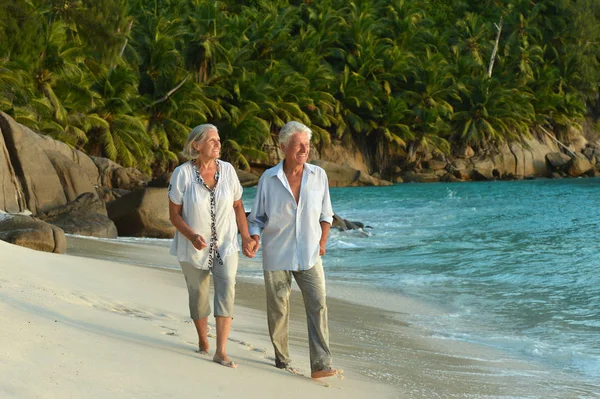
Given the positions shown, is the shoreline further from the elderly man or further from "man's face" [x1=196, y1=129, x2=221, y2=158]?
"man's face" [x1=196, y1=129, x2=221, y2=158]

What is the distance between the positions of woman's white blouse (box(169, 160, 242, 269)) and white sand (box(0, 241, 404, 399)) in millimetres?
574

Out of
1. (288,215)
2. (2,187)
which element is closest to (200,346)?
(288,215)

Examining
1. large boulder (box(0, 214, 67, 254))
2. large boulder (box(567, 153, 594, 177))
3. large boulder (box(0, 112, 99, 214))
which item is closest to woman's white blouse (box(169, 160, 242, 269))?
large boulder (box(0, 214, 67, 254))

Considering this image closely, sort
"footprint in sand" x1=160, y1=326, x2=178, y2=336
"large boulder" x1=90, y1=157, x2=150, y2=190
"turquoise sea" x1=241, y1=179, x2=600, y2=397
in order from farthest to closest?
"large boulder" x1=90, y1=157, x2=150, y2=190 < "turquoise sea" x1=241, y1=179, x2=600, y2=397 < "footprint in sand" x1=160, y1=326, x2=178, y2=336

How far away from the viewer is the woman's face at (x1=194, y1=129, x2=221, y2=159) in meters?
5.05

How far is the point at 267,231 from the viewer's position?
5027 millimetres

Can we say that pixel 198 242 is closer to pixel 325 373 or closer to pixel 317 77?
pixel 325 373

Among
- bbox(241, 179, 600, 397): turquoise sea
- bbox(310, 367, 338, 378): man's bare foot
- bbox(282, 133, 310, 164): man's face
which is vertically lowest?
bbox(241, 179, 600, 397): turquoise sea

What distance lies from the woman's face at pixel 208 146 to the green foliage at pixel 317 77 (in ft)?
79.2

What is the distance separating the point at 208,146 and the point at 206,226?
47 centimetres

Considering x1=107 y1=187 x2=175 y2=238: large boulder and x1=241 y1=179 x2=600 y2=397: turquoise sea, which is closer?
x1=241 y1=179 x2=600 y2=397: turquoise sea

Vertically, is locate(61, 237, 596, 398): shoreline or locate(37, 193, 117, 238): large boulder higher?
locate(37, 193, 117, 238): large boulder

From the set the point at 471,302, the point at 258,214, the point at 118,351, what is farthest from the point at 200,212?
the point at 471,302

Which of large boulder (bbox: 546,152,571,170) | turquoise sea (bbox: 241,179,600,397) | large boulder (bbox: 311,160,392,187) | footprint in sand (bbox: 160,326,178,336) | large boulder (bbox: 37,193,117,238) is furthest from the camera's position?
large boulder (bbox: 546,152,571,170)
